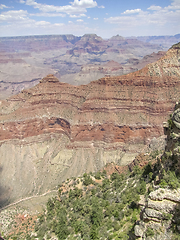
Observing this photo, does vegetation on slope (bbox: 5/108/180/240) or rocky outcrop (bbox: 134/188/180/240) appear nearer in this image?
rocky outcrop (bbox: 134/188/180/240)

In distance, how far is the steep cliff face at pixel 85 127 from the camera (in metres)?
70.2

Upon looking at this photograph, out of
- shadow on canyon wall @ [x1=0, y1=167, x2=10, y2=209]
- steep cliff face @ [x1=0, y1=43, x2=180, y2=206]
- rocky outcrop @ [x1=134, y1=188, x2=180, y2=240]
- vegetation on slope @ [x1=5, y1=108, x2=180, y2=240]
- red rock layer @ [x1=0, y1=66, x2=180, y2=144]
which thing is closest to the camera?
rocky outcrop @ [x1=134, y1=188, x2=180, y2=240]

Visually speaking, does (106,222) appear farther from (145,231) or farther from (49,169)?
(49,169)

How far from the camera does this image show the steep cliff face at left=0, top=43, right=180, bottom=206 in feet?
230

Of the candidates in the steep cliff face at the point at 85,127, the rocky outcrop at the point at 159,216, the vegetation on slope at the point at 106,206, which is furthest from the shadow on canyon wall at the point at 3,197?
the rocky outcrop at the point at 159,216

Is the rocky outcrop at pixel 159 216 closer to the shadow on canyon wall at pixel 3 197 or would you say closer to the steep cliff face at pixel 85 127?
the shadow on canyon wall at pixel 3 197

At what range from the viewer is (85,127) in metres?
74.1

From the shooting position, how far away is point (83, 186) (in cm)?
4447

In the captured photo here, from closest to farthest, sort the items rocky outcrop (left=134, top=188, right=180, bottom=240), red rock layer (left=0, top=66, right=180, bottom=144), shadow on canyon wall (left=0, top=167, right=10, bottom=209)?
rocky outcrop (left=134, top=188, right=180, bottom=240) < shadow on canyon wall (left=0, top=167, right=10, bottom=209) < red rock layer (left=0, top=66, right=180, bottom=144)

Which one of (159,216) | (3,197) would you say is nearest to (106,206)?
(159,216)

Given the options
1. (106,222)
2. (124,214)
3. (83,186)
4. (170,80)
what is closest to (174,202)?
(124,214)

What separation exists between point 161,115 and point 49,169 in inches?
1650

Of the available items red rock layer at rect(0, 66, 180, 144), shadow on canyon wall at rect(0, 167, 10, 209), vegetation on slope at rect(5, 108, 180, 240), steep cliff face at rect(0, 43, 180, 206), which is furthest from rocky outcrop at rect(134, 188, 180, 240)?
red rock layer at rect(0, 66, 180, 144)

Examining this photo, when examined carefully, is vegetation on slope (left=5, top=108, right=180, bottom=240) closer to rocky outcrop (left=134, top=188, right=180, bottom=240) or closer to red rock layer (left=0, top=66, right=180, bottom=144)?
rocky outcrop (left=134, top=188, right=180, bottom=240)
